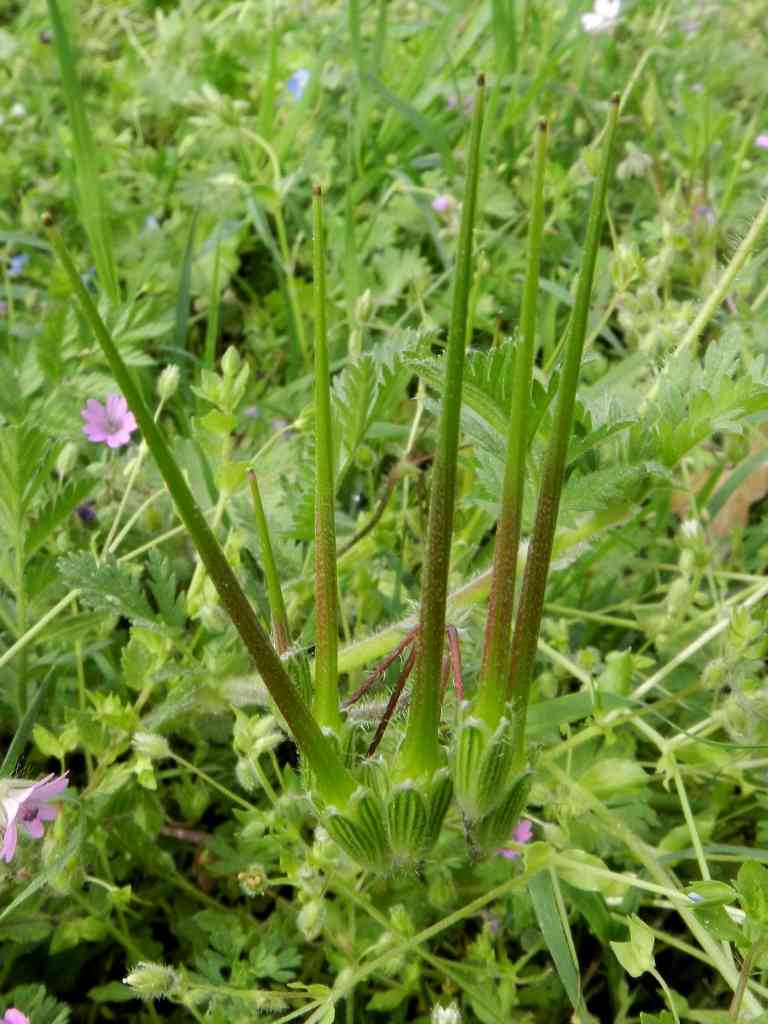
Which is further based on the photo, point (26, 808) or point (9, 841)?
point (26, 808)

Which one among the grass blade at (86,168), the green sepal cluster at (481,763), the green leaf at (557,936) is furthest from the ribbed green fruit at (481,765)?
the grass blade at (86,168)

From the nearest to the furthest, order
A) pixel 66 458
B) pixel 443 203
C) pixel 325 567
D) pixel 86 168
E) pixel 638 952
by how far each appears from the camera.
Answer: pixel 325 567
pixel 638 952
pixel 66 458
pixel 86 168
pixel 443 203

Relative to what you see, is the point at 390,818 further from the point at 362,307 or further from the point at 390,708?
the point at 362,307

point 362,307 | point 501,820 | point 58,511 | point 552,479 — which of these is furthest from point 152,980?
point 362,307

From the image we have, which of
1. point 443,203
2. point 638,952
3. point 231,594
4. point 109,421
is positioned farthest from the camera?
point 443,203

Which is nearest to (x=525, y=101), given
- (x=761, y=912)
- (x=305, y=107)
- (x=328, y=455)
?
(x=305, y=107)

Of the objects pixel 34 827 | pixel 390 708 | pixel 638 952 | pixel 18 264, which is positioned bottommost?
pixel 638 952

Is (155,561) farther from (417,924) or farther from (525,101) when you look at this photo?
(525,101)
